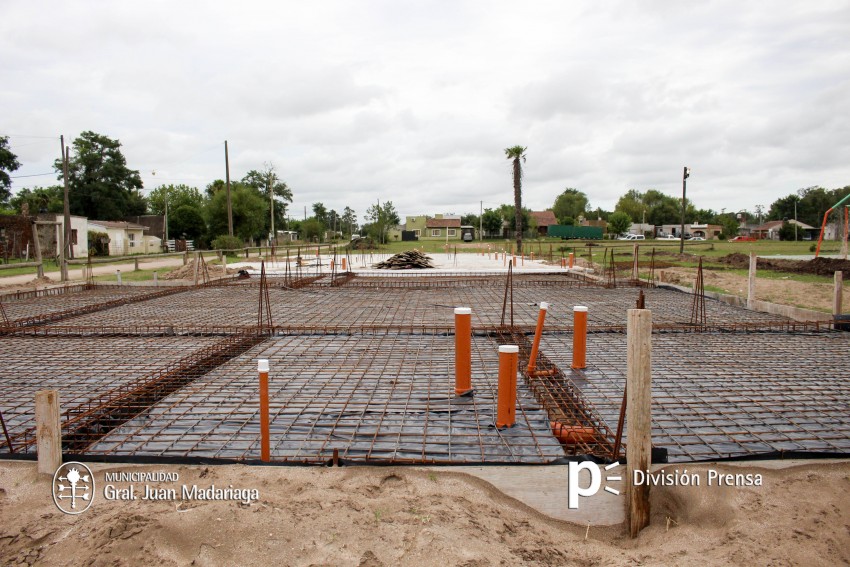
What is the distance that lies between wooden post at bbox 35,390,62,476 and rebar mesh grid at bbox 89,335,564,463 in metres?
0.46

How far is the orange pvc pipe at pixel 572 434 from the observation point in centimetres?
363

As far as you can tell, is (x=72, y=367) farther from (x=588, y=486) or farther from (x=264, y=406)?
(x=588, y=486)

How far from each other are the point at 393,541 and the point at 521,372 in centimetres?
296

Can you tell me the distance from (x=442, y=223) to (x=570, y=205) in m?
26.8

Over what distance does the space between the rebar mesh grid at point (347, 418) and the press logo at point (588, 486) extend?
30cm

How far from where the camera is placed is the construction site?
11.8 ft

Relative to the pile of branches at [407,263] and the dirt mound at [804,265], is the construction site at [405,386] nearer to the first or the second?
the dirt mound at [804,265]

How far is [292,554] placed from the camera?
7.98 ft

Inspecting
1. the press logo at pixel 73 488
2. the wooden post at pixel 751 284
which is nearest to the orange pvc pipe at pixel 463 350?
the press logo at pixel 73 488

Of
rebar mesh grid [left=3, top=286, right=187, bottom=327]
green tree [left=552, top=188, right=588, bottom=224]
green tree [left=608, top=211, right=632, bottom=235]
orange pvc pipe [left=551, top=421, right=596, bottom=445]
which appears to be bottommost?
orange pvc pipe [left=551, top=421, right=596, bottom=445]

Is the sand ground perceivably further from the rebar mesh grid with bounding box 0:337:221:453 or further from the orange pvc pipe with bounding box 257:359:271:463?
the rebar mesh grid with bounding box 0:337:221:453

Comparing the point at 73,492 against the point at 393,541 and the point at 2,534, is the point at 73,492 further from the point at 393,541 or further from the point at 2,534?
the point at 393,541

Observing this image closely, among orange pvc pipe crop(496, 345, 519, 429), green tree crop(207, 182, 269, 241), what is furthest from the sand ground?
green tree crop(207, 182, 269, 241)

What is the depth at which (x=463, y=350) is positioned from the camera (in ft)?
14.6
